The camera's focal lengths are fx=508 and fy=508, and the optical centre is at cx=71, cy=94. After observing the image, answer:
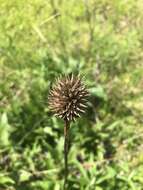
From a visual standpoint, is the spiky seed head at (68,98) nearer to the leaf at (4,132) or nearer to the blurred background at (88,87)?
the blurred background at (88,87)

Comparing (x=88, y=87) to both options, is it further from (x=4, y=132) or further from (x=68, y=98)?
(x=68, y=98)

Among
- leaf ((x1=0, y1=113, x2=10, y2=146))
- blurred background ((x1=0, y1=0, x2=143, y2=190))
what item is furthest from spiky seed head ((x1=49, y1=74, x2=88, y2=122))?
leaf ((x1=0, y1=113, x2=10, y2=146))

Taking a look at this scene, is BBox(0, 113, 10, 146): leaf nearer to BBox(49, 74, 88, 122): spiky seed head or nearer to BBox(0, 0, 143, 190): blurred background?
BBox(0, 0, 143, 190): blurred background

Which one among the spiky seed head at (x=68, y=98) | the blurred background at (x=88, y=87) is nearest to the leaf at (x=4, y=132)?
the blurred background at (x=88, y=87)

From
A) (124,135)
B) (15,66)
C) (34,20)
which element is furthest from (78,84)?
(34,20)

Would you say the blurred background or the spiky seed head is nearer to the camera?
the spiky seed head

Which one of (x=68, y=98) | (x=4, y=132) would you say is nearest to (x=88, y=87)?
(x=4, y=132)

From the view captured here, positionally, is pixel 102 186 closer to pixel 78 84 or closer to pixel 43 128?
pixel 43 128
